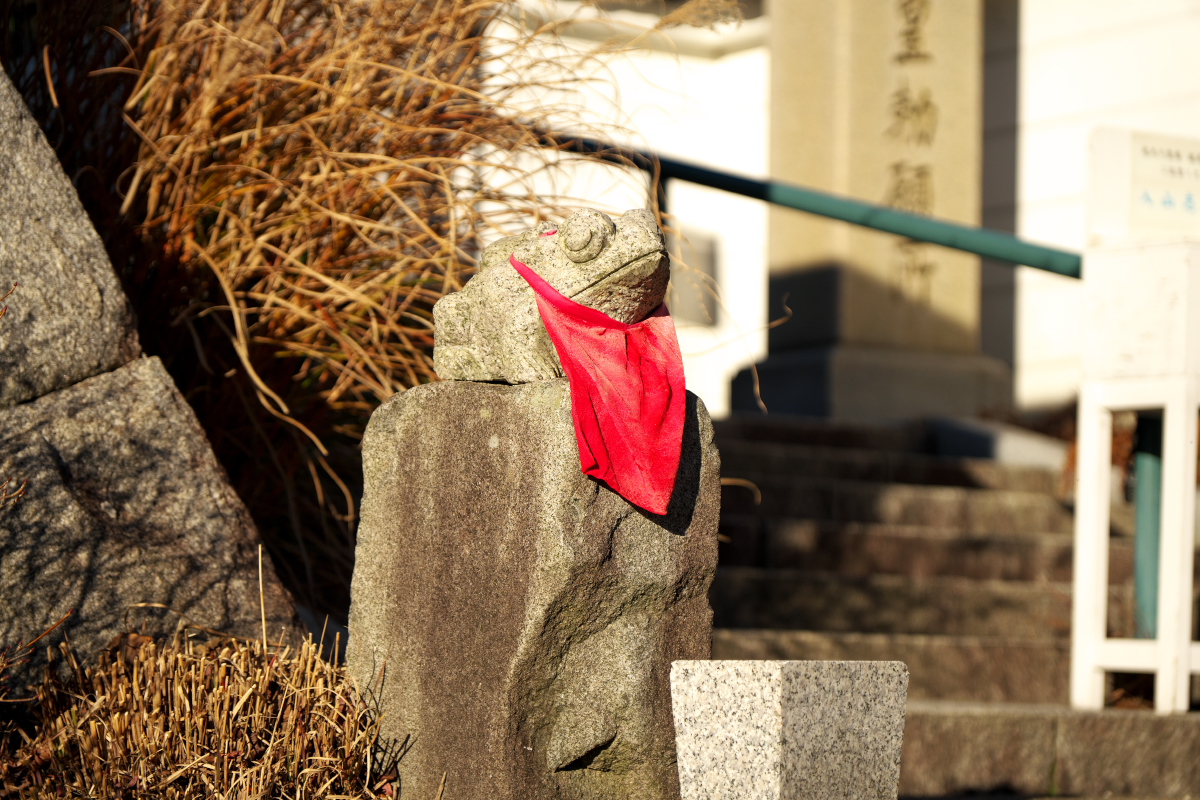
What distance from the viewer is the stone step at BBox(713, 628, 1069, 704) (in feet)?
10.8

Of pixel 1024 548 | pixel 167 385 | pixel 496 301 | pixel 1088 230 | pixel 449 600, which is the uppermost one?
pixel 1088 230

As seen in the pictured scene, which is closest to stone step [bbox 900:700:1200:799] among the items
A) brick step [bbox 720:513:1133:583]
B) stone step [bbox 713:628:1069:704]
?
stone step [bbox 713:628:1069:704]

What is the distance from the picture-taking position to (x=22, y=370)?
2057 mm

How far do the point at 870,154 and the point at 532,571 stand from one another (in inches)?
212

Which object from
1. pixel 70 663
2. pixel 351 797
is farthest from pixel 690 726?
pixel 70 663

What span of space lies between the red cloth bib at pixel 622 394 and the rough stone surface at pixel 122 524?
76 cm

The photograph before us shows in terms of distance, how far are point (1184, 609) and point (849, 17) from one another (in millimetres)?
4303

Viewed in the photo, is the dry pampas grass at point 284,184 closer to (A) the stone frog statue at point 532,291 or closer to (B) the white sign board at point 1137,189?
(A) the stone frog statue at point 532,291

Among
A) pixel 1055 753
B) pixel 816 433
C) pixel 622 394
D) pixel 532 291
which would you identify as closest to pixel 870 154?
pixel 816 433

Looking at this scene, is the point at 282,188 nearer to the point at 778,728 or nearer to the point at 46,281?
the point at 46,281

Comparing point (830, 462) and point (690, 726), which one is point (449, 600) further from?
point (830, 462)

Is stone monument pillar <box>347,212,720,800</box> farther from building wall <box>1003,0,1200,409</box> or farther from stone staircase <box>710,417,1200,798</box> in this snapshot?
building wall <box>1003,0,1200,409</box>

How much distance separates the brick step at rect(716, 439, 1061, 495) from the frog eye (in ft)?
9.73

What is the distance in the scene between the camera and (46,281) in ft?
6.90
